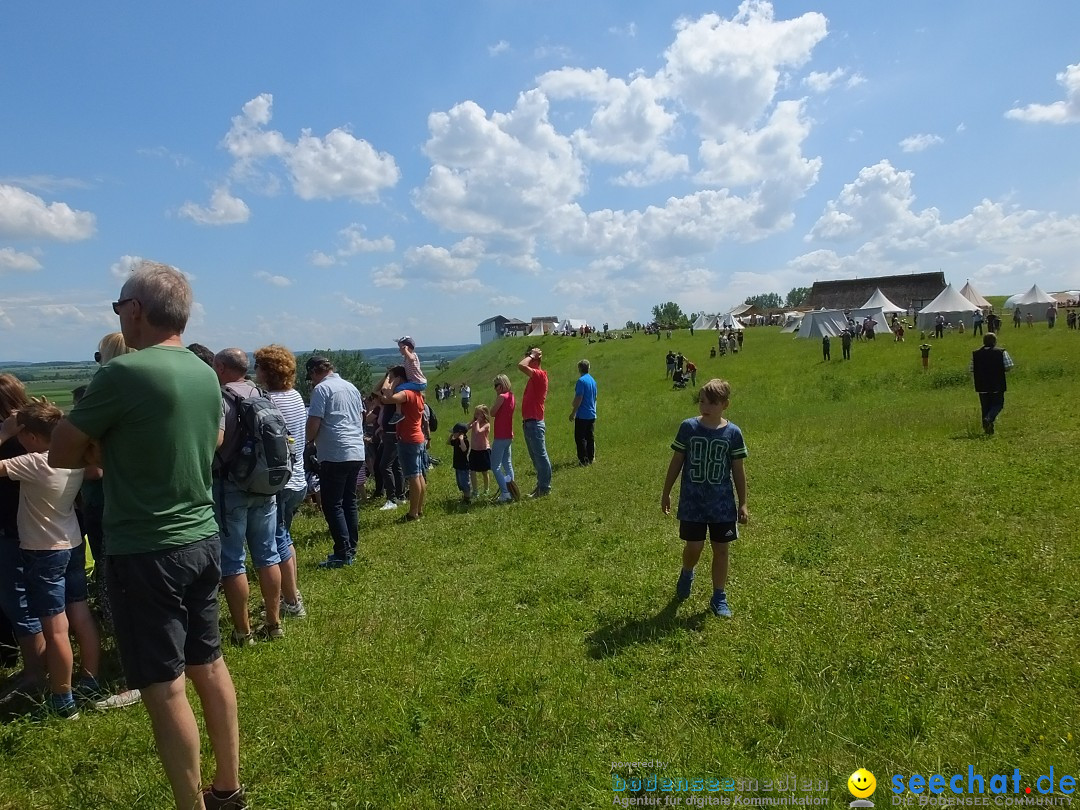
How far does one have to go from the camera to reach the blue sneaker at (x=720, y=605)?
4.86m

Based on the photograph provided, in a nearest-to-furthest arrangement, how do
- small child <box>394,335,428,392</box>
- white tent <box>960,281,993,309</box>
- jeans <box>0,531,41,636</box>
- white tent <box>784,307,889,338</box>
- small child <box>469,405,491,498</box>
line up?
jeans <box>0,531,41,636</box>
small child <box>394,335,428,392</box>
small child <box>469,405,491,498</box>
white tent <box>784,307,889,338</box>
white tent <box>960,281,993,309</box>

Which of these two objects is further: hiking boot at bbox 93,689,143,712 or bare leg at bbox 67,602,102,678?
bare leg at bbox 67,602,102,678

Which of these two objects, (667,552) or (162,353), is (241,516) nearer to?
(162,353)

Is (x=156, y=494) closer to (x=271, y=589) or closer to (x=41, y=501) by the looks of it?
(x=41, y=501)

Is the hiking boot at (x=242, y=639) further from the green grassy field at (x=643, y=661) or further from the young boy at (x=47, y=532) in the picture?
the young boy at (x=47, y=532)

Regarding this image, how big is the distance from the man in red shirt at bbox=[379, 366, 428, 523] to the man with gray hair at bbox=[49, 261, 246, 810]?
5307 mm

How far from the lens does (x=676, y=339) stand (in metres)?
54.2

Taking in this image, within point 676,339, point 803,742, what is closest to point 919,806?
point 803,742

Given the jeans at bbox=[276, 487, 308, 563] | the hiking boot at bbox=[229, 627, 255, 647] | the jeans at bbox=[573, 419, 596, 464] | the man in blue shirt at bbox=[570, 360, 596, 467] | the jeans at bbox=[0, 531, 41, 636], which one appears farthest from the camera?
the jeans at bbox=[573, 419, 596, 464]

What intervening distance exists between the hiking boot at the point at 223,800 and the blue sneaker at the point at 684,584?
11.2ft

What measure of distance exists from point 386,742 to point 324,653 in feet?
4.11

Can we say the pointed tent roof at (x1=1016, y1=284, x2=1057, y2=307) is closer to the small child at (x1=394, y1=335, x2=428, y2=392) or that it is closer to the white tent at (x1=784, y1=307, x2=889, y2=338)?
the white tent at (x1=784, y1=307, x2=889, y2=338)

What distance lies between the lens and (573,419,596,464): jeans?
12664 millimetres

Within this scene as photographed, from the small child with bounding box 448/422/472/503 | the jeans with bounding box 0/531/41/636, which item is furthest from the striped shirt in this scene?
the small child with bounding box 448/422/472/503
